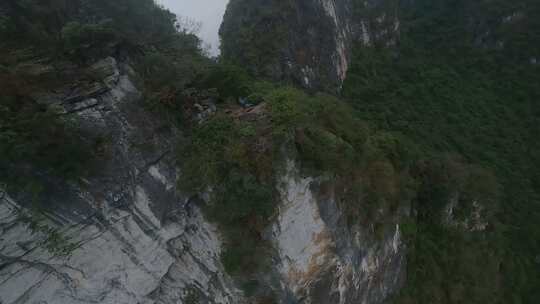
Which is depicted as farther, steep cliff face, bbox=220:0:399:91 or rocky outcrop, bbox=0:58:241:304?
steep cliff face, bbox=220:0:399:91

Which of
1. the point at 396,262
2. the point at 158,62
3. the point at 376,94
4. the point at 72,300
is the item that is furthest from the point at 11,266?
the point at 376,94

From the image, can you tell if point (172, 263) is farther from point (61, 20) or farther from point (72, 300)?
point (61, 20)

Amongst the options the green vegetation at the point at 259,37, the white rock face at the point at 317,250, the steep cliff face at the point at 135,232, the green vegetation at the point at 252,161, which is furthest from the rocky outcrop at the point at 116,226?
the green vegetation at the point at 259,37

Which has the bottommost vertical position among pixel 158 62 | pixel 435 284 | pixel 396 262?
pixel 435 284

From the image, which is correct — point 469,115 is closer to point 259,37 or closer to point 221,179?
point 259,37

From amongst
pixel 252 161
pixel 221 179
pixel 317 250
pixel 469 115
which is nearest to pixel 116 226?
pixel 221 179

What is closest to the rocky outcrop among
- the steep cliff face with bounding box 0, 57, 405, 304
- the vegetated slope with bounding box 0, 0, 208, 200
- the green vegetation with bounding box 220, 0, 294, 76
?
the steep cliff face with bounding box 0, 57, 405, 304

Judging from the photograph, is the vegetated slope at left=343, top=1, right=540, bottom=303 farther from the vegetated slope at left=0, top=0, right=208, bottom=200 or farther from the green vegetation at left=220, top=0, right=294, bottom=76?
the vegetated slope at left=0, top=0, right=208, bottom=200
